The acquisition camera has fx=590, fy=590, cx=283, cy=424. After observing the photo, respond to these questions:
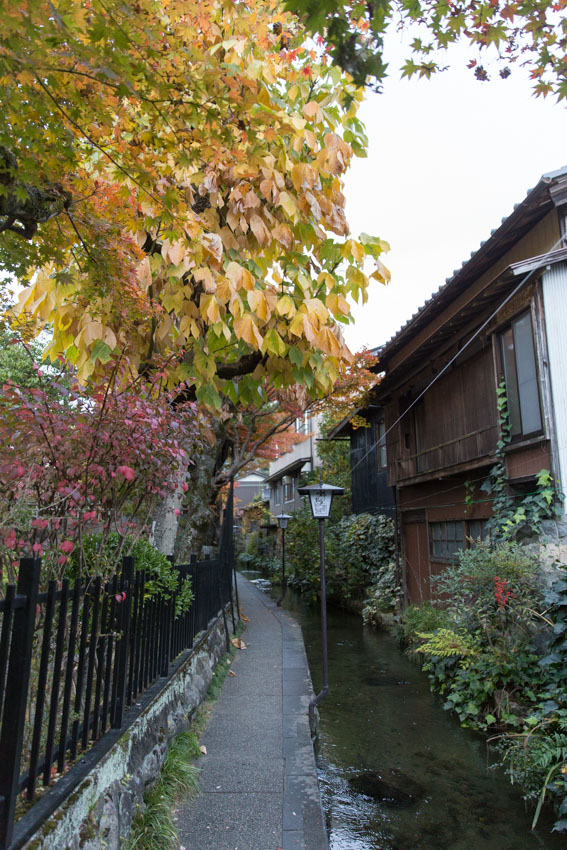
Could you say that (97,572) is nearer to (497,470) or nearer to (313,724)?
(313,724)

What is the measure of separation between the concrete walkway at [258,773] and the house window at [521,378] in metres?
4.74

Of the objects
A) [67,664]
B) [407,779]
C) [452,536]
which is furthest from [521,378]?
[67,664]

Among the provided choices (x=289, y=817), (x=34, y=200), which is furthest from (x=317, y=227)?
(x=289, y=817)

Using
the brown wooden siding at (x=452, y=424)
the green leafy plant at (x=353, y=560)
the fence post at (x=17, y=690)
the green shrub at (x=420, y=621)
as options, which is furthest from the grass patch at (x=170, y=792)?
the green leafy plant at (x=353, y=560)

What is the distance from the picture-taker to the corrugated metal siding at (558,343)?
7461mm

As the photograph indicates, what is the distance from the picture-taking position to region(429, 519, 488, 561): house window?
10508mm

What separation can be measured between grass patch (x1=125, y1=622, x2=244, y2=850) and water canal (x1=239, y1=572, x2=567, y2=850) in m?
1.24

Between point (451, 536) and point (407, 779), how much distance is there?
251 inches

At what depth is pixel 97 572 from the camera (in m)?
3.66

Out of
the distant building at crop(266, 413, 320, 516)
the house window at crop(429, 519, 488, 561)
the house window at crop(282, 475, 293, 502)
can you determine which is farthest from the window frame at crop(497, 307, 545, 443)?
the house window at crop(282, 475, 293, 502)

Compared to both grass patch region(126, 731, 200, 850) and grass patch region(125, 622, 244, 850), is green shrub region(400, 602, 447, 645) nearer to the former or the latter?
grass patch region(125, 622, 244, 850)

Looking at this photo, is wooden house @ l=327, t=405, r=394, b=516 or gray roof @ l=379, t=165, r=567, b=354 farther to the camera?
wooden house @ l=327, t=405, r=394, b=516

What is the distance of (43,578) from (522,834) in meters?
4.31

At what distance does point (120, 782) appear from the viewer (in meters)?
3.57
